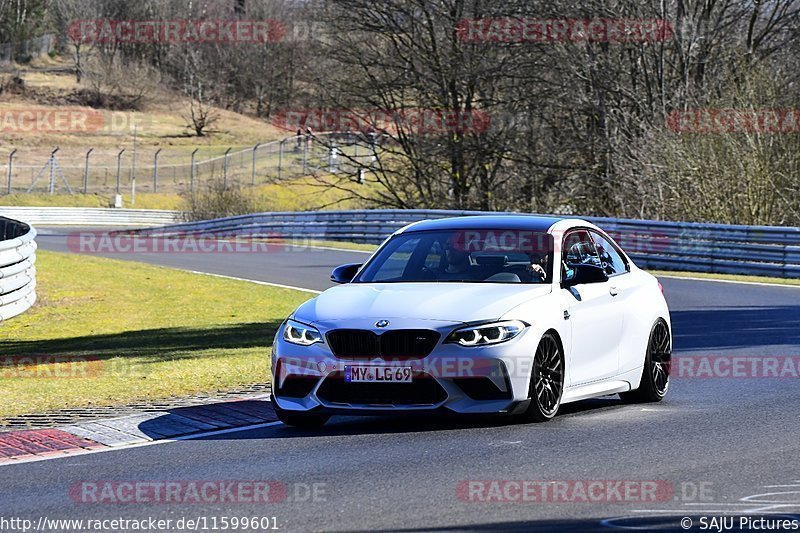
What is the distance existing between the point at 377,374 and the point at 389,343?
22 centimetres

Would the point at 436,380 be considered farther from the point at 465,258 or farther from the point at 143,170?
the point at 143,170

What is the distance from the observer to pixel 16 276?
69.7ft

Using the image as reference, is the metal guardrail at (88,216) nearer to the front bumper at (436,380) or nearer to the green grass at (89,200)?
the green grass at (89,200)

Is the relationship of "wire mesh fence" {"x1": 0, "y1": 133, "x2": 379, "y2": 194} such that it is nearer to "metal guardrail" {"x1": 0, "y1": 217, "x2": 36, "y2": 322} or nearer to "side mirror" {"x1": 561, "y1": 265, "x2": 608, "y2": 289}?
"metal guardrail" {"x1": 0, "y1": 217, "x2": 36, "y2": 322}

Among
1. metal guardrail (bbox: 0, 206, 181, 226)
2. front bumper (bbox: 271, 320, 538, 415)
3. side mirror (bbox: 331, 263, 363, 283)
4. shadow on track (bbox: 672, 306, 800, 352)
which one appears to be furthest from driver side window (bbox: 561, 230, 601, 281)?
metal guardrail (bbox: 0, 206, 181, 226)

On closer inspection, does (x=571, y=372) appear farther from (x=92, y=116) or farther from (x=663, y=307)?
(x=92, y=116)

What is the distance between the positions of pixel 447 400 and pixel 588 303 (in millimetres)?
1677

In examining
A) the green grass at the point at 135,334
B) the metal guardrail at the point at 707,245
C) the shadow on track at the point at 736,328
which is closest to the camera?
the green grass at the point at 135,334

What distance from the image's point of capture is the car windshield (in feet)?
33.9

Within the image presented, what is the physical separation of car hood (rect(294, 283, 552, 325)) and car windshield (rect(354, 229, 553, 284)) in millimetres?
229

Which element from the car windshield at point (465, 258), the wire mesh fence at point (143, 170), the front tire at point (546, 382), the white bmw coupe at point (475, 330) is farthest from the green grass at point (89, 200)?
the front tire at point (546, 382)

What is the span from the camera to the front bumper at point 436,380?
30.3ft

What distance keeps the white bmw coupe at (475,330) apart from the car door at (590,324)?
0.01 m

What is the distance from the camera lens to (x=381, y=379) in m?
9.28
